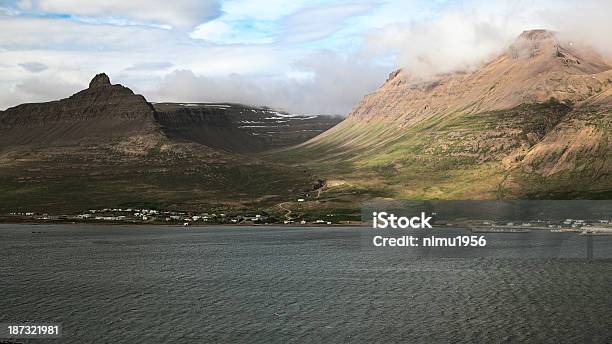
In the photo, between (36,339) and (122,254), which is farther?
(122,254)

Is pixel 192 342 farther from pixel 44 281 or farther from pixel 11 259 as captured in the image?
pixel 11 259

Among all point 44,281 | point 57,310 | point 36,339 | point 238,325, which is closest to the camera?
point 36,339

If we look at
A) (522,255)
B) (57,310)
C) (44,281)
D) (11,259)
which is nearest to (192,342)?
(57,310)

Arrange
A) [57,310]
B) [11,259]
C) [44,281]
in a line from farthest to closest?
[11,259], [44,281], [57,310]

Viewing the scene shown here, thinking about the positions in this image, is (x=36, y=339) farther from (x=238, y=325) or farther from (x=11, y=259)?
(x=11, y=259)

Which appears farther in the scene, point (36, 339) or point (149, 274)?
point (149, 274)

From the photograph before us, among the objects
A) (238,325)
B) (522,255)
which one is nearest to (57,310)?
(238,325)
